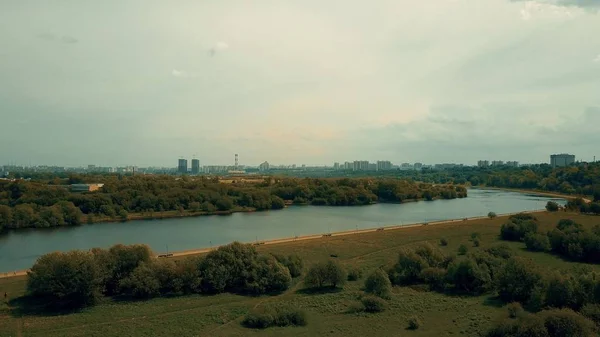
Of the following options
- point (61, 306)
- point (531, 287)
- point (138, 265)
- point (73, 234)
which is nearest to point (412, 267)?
point (531, 287)

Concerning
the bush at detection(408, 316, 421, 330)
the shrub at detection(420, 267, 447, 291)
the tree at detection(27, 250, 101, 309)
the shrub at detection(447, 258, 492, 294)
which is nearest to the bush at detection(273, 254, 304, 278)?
the shrub at detection(420, 267, 447, 291)

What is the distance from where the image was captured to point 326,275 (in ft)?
63.0

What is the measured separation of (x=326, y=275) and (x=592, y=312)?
9442 millimetres

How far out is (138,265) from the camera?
61.1 ft

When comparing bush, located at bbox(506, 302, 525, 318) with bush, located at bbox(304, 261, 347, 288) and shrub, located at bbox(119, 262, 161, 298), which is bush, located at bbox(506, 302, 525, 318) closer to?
bush, located at bbox(304, 261, 347, 288)

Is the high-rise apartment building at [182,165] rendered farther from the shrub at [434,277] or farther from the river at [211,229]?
the shrub at [434,277]

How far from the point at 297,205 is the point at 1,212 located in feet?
107

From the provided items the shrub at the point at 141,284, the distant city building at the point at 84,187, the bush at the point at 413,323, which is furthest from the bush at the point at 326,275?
the distant city building at the point at 84,187

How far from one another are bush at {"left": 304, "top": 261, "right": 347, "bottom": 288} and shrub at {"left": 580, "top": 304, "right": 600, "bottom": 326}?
28.7ft

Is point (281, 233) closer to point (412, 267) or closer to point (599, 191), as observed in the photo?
point (412, 267)

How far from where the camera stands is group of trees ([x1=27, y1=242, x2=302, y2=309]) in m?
16.5

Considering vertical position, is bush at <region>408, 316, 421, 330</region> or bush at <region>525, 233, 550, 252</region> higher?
bush at <region>525, 233, 550, 252</region>

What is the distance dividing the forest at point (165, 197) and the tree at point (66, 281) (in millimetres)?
23072

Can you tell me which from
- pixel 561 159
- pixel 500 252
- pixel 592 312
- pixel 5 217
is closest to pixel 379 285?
pixel 592 312
